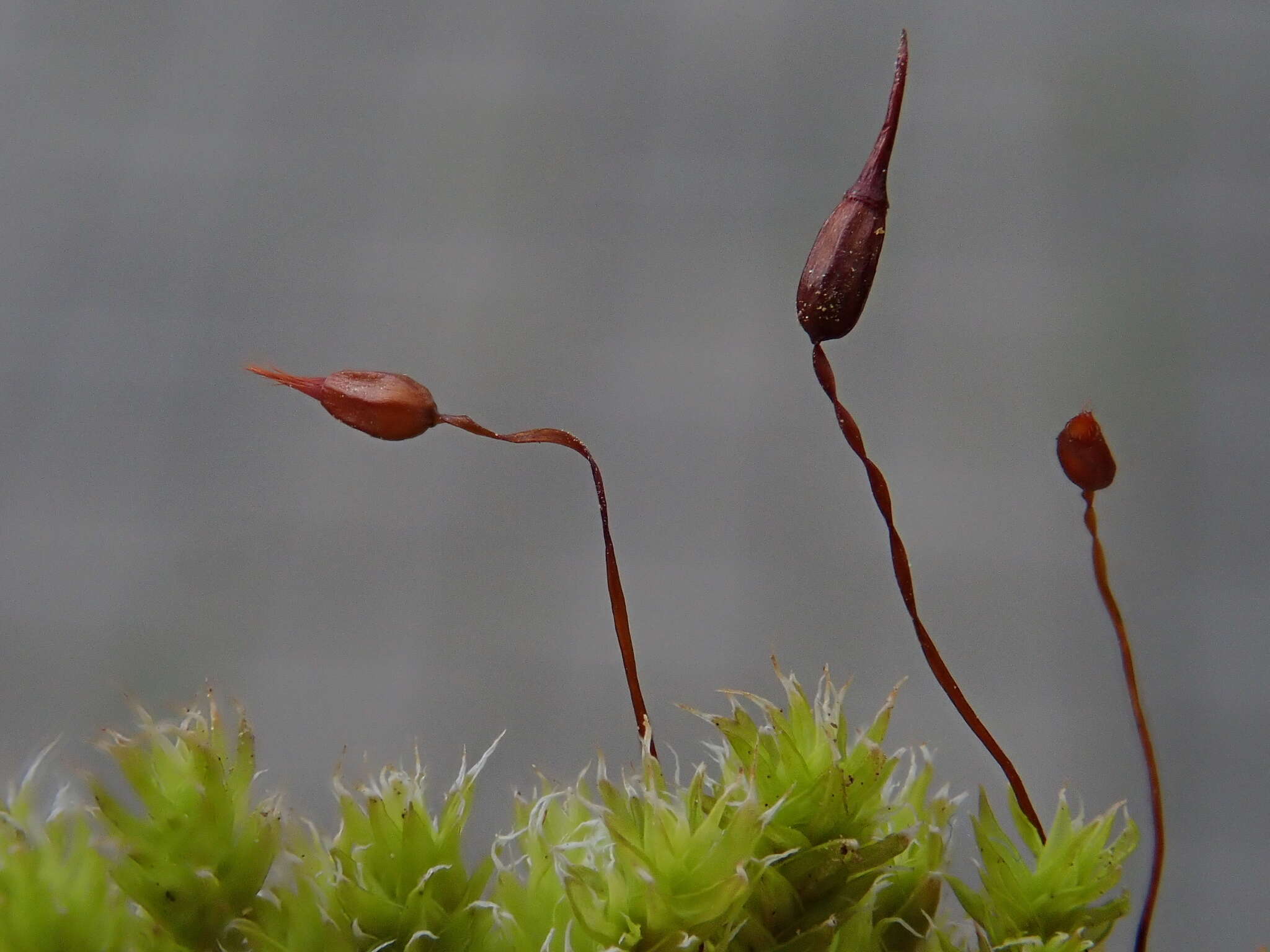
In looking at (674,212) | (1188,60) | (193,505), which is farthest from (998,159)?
(193,505)

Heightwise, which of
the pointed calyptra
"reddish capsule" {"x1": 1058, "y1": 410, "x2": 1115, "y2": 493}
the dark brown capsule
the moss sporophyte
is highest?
the dark brown capsule

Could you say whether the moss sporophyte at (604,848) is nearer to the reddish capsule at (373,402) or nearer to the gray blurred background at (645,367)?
the reddish capsule at (373,402)

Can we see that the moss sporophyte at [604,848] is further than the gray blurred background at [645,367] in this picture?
No

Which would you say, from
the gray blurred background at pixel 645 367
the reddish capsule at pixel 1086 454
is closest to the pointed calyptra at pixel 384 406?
the reddish capsule at pixel 1086 454

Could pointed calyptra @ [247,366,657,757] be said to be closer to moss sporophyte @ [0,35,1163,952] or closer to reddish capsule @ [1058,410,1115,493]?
moss sporophyte @ [0,35,1163,952]

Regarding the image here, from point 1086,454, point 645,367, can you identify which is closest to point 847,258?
point 1086,454

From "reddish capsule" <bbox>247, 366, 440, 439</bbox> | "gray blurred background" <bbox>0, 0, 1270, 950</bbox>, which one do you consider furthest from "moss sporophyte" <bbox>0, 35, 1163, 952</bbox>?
"gray blurred background" <bbox>0, 0, 1270, 950</bbox>
